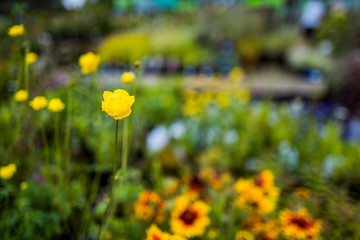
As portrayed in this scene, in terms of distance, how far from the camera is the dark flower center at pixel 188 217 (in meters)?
0.77

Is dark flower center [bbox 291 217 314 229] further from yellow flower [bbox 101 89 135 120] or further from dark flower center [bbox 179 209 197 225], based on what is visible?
yellow flower [bbox 101 89 135 120]

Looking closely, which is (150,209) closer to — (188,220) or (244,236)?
(188,220)

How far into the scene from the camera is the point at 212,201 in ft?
3.65

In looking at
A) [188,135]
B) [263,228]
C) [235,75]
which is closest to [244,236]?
[263,228]

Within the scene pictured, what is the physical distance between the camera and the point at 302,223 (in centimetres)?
73

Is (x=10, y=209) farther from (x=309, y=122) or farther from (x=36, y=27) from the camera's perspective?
(x=309, y=122)

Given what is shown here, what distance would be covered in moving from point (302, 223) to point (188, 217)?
316 millimetres

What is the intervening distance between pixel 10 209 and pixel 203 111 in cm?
149

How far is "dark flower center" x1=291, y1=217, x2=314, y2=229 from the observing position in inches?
28.6

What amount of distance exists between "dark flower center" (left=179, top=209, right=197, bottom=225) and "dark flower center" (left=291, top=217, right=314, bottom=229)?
0.91ft

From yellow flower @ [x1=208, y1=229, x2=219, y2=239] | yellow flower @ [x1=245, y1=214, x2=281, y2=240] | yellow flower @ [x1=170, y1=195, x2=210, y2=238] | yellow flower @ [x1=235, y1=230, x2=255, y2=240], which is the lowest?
yellow flower @ [x1=208, y1=229, x2=219, y2=239]

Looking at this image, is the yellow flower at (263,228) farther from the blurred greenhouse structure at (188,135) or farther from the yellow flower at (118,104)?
the yellow flower at (118,104)

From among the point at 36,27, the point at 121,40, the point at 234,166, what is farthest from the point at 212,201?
the point at 121,40

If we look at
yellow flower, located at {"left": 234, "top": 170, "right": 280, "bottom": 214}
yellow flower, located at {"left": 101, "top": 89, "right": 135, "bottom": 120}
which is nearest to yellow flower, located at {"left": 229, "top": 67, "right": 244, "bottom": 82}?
yellow flower, located at {"left": 234, "top": 170, "right": 280, "bottom": 214}
